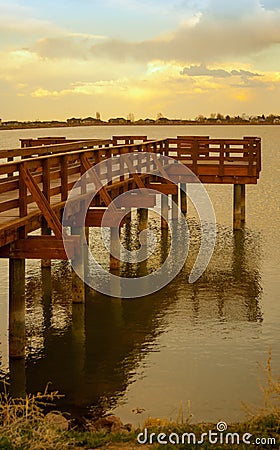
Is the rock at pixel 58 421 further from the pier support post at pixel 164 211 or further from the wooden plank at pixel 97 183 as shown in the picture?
the pier support post at pixel 164 211

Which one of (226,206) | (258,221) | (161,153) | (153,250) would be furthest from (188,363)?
(226,206)

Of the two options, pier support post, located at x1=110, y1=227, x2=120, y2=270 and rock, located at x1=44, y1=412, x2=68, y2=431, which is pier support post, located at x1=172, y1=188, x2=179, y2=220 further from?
rock, located at x1=44, y1=412, x2=68, y2=431

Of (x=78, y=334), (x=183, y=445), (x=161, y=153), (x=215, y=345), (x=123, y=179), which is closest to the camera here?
(x=183, y=445)

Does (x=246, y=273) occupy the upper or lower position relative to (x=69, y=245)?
lower

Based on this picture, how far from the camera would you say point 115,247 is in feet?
61.0

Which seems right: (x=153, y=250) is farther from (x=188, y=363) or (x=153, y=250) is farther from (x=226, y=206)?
(x=226, y=206)

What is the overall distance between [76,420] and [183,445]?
9.81 feet

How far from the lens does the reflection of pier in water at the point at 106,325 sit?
11.7 meters

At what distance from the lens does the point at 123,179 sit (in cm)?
1964

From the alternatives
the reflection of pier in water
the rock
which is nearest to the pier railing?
the reflection of pier in water

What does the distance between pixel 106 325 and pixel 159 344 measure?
1714mm

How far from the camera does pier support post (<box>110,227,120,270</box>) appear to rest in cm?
1812

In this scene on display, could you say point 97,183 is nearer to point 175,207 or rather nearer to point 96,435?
point 96,435

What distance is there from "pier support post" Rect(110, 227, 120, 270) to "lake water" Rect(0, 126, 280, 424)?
1275 millimetres
